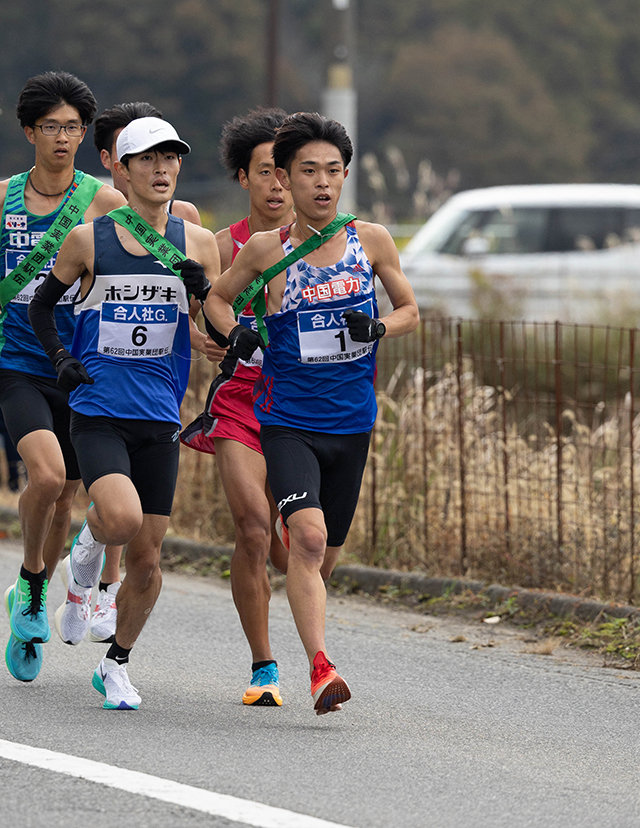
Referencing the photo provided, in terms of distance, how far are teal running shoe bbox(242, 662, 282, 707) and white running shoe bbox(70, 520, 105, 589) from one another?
28.9 inches

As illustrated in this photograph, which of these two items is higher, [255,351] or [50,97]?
[50,97]

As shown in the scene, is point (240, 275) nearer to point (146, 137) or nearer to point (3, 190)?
point (146, 137)

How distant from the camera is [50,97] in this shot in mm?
6691

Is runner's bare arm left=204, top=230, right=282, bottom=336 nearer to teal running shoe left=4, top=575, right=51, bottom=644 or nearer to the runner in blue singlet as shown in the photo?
the runner in blue singlet

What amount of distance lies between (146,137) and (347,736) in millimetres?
2227

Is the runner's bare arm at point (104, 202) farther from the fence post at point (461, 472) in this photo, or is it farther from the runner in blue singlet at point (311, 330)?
the fence post at point (461, 472)

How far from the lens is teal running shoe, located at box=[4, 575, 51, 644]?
649cm

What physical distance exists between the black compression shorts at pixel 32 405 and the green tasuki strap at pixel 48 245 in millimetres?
322

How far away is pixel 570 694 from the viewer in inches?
264

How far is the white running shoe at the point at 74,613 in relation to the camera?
656 cm

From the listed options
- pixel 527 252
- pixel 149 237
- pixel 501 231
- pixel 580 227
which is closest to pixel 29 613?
pixel 149 237

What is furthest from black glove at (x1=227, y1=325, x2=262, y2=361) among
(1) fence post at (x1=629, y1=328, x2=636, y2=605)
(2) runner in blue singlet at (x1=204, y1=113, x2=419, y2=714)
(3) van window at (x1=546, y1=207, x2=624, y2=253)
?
(3) van window at (x1=546, y1=207, x2=624, y2=253)

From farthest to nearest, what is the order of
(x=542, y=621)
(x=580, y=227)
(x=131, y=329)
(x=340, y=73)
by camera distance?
(x=340, y=73)
(x=580, y=227)
(x=542, y=621)
(x=131, y=329)

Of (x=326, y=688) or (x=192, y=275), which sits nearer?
(x=326, y=688)
